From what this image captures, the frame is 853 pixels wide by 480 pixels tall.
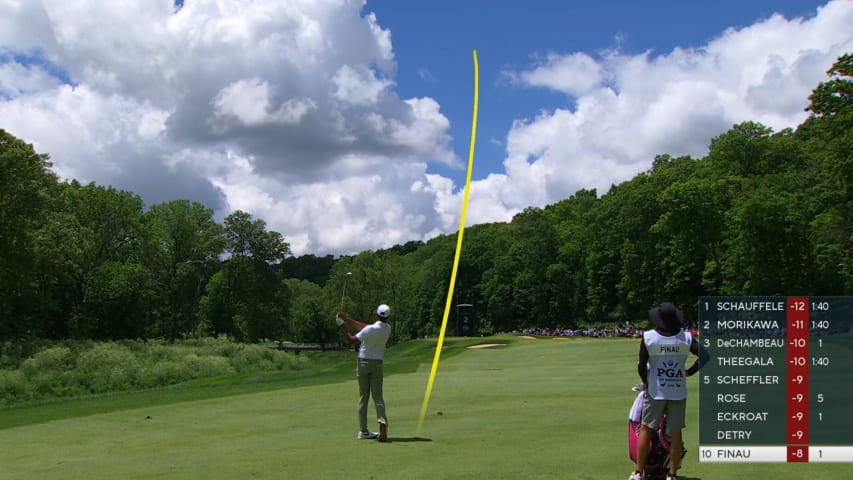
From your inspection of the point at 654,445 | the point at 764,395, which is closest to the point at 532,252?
the point at 764,395

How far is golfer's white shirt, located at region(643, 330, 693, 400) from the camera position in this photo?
7895mm

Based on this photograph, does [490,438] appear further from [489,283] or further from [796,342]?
[489,283]

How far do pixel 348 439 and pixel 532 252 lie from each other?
10310 cm

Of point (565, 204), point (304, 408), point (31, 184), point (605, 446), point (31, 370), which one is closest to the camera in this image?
point (605, 446)

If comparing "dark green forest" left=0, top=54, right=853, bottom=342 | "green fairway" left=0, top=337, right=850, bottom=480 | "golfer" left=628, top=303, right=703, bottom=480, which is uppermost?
"dark green forest" left=0, top=54, right=853, bottom=342

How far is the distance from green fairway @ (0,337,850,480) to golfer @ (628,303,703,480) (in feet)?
2.90

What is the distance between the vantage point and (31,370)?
37219mm

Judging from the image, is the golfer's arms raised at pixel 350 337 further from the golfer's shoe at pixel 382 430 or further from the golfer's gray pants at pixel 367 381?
the golfer's shoe at pixel 382 430

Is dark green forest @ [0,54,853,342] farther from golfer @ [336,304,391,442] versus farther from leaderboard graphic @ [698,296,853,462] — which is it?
golfer @ [336,304,391,442]

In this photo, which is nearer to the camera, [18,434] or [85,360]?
[18,434]

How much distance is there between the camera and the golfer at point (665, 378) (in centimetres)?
789

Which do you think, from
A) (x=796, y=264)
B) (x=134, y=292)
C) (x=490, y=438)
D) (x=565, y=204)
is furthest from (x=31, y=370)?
(x=565, y=204)

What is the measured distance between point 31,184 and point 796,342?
151ft

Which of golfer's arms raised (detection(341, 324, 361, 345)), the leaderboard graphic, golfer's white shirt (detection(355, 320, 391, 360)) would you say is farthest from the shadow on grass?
the leaderboard graphic
